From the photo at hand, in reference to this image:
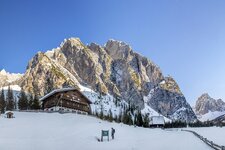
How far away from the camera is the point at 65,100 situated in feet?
318

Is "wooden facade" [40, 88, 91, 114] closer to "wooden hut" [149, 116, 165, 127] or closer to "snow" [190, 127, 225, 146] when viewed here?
"snow" [190, 127, 225, 146]

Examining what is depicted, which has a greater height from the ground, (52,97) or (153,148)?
(52,97)

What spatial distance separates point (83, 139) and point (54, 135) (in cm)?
388

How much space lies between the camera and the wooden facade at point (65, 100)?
94.6m

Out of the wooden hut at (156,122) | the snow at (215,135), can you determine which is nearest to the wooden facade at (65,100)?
the snow at (215,135)

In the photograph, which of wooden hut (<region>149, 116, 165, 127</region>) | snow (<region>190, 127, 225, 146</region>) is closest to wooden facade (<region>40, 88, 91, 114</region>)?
snow (<region>190, 127, 225, 146</region>)

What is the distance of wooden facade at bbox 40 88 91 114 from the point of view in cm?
9456

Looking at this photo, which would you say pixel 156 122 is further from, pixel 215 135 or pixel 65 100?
pixel 215 135

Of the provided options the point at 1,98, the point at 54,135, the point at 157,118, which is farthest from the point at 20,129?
the point at 157,118

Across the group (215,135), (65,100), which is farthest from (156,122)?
(215,135)

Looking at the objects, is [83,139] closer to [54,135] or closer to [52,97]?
[54,135]

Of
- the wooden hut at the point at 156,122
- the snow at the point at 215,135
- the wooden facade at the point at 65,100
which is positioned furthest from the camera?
the wooden hut at the point at 156,122

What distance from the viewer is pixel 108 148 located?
31.7 metres

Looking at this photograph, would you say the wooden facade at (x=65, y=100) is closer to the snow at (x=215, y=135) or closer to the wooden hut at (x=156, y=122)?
the snow at (x=215, y=135)
